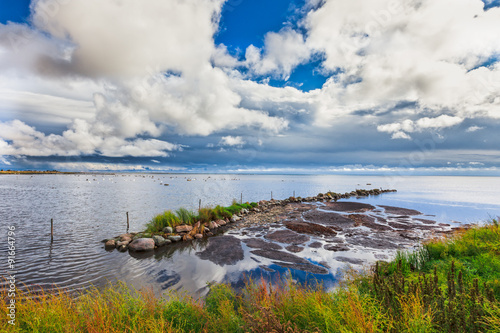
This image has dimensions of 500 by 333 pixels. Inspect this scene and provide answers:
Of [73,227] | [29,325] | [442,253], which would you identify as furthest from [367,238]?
[73,227]

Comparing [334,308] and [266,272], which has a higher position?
[334,308]

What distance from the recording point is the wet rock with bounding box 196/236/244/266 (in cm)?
1434

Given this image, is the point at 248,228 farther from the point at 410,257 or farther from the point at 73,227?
the point at 73,227

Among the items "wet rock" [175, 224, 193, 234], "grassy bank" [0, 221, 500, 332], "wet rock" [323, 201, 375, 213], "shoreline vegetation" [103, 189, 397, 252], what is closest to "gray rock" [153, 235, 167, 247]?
"shoreline vegetation" [103, 189, 397, 252]

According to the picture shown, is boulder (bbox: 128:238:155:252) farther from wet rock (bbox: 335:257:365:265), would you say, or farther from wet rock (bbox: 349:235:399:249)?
wet rock (bbox: 349:235:399:249)

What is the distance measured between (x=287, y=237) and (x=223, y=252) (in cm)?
703

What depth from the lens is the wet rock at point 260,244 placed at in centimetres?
1695

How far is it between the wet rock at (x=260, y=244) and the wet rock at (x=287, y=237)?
50.0 inches

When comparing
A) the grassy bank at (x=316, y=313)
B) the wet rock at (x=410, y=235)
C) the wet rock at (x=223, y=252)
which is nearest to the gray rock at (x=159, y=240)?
the wet rock at (x=223, y=252)

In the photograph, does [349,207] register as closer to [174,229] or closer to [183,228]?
[183,228]

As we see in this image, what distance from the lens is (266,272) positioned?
12.2m

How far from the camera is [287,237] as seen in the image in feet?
65.3

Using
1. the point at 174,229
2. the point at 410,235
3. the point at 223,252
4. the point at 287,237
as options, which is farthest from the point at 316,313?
the point at 410,235

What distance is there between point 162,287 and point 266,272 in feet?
19.1
